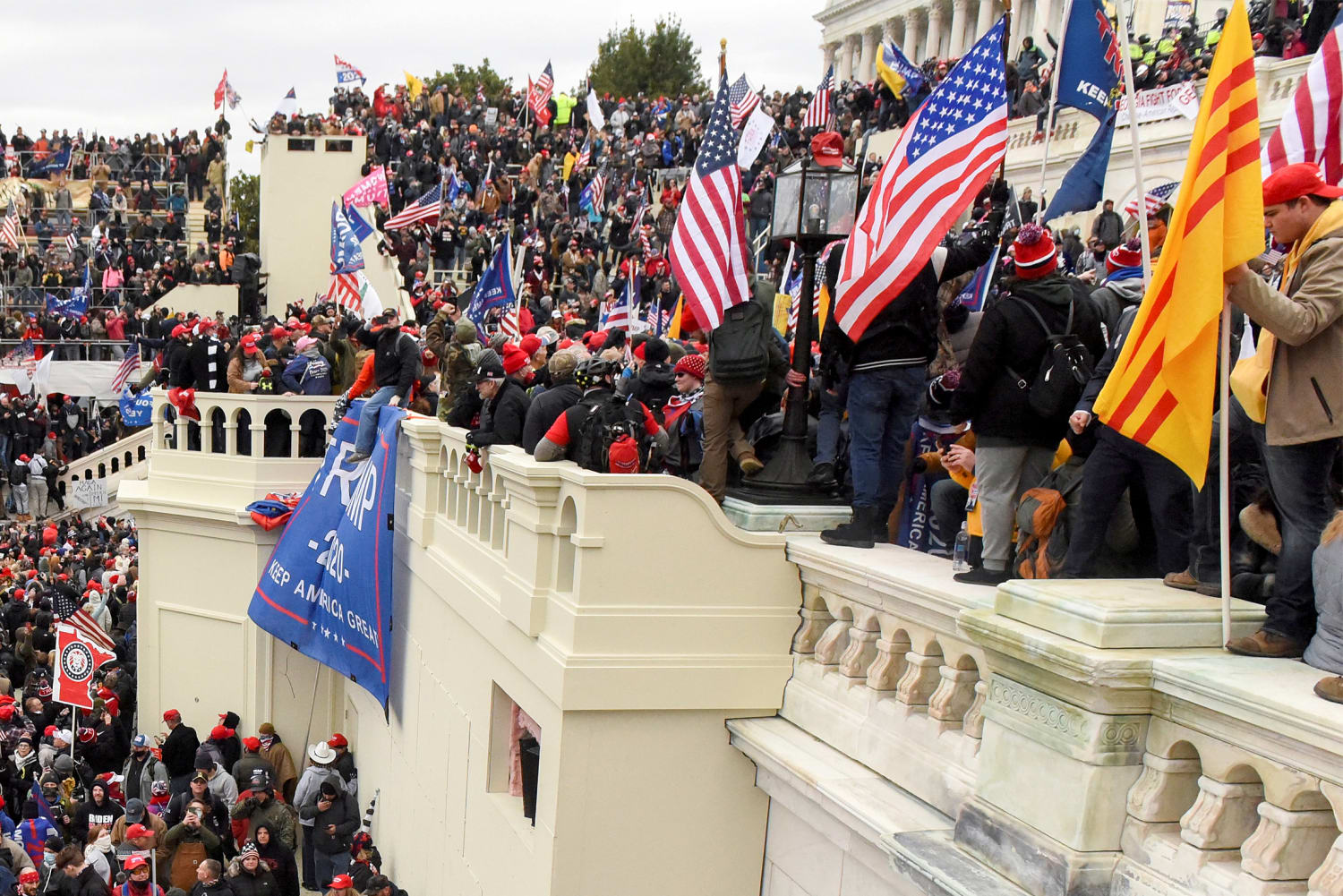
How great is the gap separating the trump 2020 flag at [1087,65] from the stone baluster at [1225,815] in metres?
5.60

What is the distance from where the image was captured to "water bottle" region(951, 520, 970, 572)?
6227 mm

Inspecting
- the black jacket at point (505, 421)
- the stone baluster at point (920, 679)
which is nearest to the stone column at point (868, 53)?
the black jacket at point (505, 421)

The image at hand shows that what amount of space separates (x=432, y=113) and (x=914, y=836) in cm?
3905

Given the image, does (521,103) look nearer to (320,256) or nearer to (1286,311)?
(320,256)

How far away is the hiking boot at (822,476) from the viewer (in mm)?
7367

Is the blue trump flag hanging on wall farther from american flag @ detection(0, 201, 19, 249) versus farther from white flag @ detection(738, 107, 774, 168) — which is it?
american flag @ detection(0, 201, 19, 249)

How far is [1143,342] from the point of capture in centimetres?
447

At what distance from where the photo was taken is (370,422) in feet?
38.8

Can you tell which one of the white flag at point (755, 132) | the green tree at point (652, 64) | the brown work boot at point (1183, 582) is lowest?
the brown work boot at point (1183, 582)

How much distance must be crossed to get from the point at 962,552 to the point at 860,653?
772 mm

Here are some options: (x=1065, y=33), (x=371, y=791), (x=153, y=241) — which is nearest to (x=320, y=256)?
(x=153, y=241)

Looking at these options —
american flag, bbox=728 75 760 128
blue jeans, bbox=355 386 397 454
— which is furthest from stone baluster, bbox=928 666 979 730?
american flag, bbox=728 75 760 128

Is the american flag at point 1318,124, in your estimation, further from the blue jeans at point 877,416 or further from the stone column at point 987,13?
the stone column at point 987,13

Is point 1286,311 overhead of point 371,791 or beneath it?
overhead
